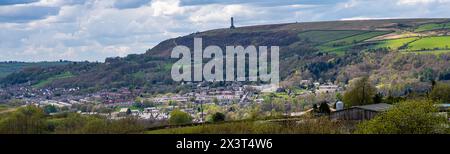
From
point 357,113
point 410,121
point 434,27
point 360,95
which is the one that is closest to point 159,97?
point 434,27

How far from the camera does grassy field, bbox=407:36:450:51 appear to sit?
523 feet

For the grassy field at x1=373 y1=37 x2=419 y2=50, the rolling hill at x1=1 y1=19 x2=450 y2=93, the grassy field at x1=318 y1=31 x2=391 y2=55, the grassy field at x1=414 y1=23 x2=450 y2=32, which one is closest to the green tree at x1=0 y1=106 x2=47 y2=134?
the rolling hill at x1=1 y1=19 x2=450 y2=93

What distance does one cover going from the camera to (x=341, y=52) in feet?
593

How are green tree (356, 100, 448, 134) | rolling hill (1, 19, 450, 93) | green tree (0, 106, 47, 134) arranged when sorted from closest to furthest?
green tree (356, 100, 448, 134) < green tree (0, 106, 47, 134) < rolling hill (1, 19, 450, 93)

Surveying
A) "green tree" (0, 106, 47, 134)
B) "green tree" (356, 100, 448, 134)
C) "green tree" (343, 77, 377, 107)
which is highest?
"green tree" (356, 100, 448, 134)

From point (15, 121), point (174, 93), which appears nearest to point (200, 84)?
point (174, 93)

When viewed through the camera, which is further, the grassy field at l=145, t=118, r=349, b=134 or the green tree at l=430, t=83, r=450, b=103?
the green tree at l=430, t=83, r=450, b=103

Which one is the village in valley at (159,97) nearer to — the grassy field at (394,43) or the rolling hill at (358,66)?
the rolling hill at (358,66)

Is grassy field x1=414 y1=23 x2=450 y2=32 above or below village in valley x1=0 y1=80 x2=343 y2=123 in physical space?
above

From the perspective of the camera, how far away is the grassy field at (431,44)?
159500mm

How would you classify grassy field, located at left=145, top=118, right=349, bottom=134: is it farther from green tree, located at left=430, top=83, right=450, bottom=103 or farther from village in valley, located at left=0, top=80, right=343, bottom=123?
village in valley, located at left=0, top=80, right=343, bottom=123

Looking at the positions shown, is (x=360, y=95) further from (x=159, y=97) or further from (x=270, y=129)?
(x=159, y=97)
